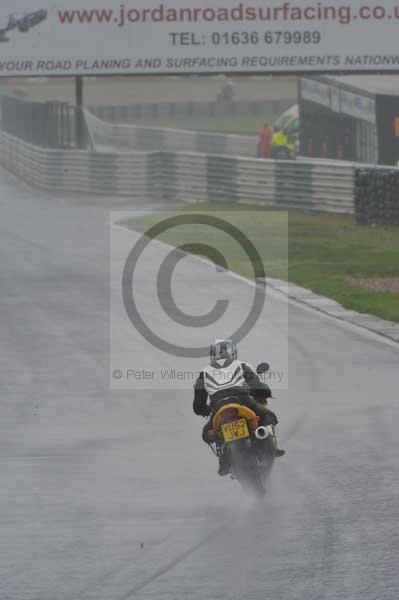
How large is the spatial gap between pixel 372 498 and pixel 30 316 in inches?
446

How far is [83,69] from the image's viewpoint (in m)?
45.1

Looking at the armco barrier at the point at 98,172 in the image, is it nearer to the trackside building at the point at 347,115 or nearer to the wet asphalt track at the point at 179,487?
the trackside building at the point at 347,115

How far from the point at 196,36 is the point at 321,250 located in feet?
51.8

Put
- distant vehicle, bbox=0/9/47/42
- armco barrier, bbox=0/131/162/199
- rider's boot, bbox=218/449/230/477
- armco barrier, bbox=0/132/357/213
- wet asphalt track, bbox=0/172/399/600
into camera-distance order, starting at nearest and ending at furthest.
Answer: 1. wet asphalt track, bbox=0/172/399/600
2. rider's boot, bbox=218/449/230/477
3. armco barrier, bbox=0/132/357/213
4. armco barrier, bbox=0/131/162/199
5. distant vehicle, bbox=0/9/47/42

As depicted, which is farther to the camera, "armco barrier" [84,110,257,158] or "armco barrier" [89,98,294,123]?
"armco barrier" [89,98,294,123]

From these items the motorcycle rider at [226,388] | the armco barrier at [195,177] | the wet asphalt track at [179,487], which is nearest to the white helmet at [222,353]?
the motorcycle rider at [226,388]

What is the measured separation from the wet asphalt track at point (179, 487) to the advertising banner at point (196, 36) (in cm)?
2453

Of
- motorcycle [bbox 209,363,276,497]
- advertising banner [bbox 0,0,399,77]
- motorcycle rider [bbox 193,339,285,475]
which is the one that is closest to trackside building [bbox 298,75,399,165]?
advertising banner [bbox 0,0,399,77]

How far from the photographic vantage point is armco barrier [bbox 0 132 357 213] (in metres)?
37.9

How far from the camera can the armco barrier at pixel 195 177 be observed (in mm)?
37875

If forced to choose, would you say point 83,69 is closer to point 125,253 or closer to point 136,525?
point 125,253

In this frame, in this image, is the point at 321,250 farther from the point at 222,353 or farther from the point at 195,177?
the point at 222,353

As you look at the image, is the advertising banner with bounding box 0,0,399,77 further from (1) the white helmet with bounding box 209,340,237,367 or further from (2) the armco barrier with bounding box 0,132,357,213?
(1) the white helmet with bounding box 209,340,237,367

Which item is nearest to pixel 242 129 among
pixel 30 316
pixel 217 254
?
pixel 217 254
